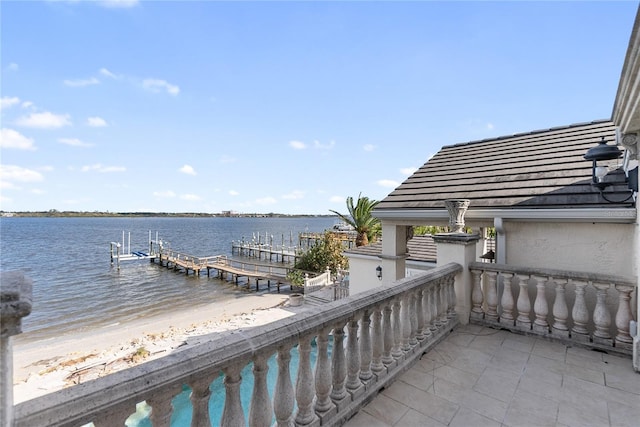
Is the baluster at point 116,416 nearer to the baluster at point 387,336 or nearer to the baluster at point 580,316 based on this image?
the baluster at point 387,336

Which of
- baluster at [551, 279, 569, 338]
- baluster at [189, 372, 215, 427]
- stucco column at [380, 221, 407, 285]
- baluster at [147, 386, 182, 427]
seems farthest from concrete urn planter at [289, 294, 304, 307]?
baluster at [147, 386, 182, 427]

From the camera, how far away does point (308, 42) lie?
25.0 feet

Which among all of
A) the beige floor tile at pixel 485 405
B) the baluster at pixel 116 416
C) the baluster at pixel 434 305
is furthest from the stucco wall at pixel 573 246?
the baluster at pixel 116 416

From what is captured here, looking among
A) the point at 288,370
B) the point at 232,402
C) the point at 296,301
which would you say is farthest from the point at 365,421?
the point at 296,301

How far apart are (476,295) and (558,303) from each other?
106 centimetres

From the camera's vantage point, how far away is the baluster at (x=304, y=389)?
222cm

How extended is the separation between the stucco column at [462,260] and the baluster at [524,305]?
0.69 meters

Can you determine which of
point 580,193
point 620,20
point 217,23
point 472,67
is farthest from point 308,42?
point 580,193

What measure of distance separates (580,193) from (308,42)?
687 cm

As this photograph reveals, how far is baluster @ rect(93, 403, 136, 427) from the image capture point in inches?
49.2

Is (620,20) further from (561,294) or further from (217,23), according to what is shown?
(217,23)

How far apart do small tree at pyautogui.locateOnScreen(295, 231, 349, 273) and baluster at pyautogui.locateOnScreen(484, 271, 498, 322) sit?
764 inches

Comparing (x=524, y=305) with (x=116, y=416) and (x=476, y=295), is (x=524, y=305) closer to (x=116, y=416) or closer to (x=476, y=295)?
(x=476, y=295)

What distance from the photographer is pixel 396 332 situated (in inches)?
130
